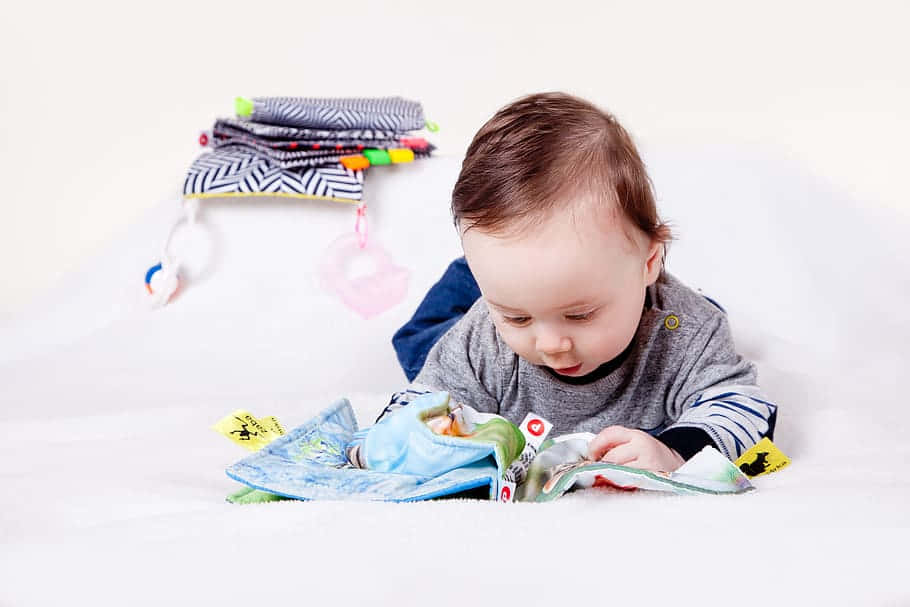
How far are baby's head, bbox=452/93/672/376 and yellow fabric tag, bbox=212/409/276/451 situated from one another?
312 millimetres

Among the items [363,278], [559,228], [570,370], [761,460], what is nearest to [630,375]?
[570,370]

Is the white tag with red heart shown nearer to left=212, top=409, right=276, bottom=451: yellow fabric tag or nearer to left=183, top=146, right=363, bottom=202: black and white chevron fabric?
left=212, top=409, right=276, bottom=451: yellow fabric tag

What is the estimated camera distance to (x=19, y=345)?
2.20 m

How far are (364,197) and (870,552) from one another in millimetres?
1642

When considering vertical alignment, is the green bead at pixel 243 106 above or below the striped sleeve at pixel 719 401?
above

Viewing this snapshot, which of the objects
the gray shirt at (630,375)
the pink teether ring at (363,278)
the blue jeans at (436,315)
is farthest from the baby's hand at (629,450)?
the pink teether ring at (363,278)

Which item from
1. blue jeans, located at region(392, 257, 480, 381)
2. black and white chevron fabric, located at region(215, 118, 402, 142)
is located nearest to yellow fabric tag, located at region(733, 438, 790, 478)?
blue jeans, located at region(392, 257, 480, 381)

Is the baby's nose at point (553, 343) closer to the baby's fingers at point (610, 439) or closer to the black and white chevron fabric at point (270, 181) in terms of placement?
the baby's fingers at point (610, 439)

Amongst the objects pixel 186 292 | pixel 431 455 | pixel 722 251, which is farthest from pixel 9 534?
pixel 722 251

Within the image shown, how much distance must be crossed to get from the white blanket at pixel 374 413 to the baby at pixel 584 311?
0.12 metres

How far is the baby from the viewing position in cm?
113

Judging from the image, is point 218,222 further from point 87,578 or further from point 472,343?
point 87,578

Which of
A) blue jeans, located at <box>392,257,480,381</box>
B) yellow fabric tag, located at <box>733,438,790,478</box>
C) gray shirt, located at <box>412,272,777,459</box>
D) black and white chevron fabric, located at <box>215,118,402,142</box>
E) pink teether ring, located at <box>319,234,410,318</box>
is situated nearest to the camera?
yellow fabric tag, located at <box>733,438,790,478</box>

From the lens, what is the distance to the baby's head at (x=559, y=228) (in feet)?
3.71
